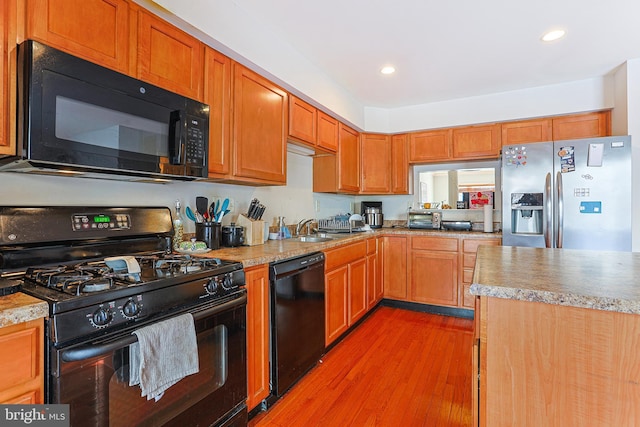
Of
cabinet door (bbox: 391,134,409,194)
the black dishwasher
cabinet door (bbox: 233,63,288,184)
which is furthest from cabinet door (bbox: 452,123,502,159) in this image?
the black dishwasher

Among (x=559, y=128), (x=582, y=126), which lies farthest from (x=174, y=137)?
(x=582, y=126)

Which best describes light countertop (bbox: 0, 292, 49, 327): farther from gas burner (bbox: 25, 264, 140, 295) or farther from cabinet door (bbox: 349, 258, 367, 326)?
cabinet door (bbox: 349, 258, 367, 326)

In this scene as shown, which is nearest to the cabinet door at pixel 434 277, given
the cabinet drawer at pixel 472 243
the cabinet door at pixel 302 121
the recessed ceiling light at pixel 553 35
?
the cabinet drawer at pixel 472 243

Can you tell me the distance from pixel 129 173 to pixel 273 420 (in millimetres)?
1460

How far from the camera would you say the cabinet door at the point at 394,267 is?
11.4 ft

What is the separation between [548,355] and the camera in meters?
0.93

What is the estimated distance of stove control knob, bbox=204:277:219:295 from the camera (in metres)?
1.31

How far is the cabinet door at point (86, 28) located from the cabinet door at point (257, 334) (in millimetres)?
1119

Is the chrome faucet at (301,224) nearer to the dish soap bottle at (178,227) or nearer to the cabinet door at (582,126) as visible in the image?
the dish soap bottle at (178,227)

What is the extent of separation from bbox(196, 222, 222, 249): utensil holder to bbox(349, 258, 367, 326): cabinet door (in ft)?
4.12

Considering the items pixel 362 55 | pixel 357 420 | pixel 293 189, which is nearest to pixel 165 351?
pixel 357 420

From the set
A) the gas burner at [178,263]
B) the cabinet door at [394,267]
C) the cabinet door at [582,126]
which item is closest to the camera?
the gas burner at [178,263]

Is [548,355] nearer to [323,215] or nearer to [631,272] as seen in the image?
[631,272]

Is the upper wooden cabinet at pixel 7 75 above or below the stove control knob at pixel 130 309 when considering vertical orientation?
above
